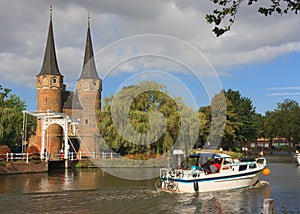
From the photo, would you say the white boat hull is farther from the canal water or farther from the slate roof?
the slate roof

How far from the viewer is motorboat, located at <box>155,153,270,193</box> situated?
2280cm

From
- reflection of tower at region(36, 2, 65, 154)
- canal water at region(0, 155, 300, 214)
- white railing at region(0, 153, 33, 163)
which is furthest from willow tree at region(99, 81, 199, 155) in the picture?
canal water at region(0, 155, 300, 214)

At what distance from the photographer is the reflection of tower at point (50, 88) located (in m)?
54.2

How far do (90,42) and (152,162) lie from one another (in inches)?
937

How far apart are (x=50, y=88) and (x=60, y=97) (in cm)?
210

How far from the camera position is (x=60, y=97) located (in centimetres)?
5603

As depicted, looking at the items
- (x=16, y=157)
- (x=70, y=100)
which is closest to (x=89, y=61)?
(x=70, y=100)

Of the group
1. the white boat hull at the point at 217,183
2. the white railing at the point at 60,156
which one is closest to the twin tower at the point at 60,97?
the white railing at the point at 60,156

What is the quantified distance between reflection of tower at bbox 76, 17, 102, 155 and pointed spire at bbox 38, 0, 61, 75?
4301mm

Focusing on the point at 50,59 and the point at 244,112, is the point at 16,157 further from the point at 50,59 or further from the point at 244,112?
the point at 244,112

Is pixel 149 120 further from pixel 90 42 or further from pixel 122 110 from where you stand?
pixel 90 42

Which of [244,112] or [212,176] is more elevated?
[244,112]

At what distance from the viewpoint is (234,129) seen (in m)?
69.8

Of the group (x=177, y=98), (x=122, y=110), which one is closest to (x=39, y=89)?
Result: (x=122, y=110)
